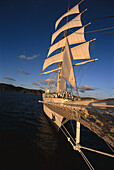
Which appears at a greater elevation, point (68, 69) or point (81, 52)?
point (81, 52)

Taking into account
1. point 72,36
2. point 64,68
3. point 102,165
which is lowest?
point 102,165

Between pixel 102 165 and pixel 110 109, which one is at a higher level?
pixel 110 109

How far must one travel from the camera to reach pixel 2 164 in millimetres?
4504

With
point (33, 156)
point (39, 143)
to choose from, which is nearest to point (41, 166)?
point (33, 156)

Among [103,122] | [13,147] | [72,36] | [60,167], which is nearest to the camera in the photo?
[103,122]

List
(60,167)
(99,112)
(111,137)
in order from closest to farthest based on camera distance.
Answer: (99,112) < (111,137) < (60,167)

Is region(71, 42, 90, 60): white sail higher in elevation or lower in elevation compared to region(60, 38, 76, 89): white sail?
higher

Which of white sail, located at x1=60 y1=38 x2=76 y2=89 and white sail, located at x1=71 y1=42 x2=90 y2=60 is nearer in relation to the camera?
white sail, located at x1=60 y1=38 x2=76 y2=89

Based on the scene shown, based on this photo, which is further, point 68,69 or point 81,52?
point 81,52

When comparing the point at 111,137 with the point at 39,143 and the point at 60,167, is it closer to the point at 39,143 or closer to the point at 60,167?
the point at 60,167

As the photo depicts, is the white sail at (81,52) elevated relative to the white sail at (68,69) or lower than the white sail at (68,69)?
elevated

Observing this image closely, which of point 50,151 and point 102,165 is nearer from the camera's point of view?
point 102,165

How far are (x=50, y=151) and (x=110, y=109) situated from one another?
607 centimetres

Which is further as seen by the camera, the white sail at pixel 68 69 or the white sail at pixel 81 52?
the white sail at pixel 81 52
